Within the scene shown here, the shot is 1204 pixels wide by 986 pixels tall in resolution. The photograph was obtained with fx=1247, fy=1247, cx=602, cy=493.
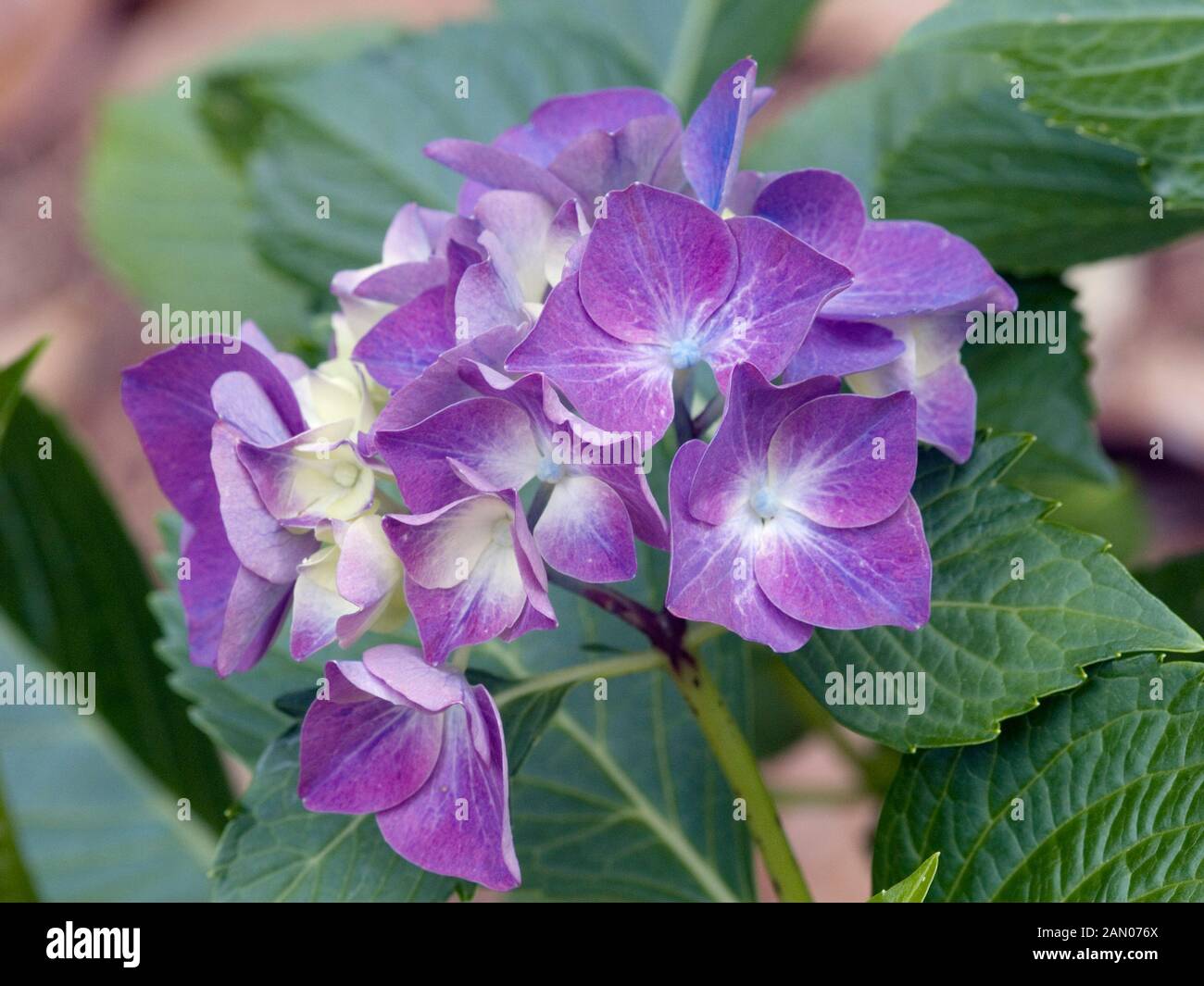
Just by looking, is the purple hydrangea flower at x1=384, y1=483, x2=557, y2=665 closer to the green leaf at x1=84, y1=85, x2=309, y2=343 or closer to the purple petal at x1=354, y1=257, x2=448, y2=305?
the purple petal at x1=354, y1=257, x2=448, y2=305

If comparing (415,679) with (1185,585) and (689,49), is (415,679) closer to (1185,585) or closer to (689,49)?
(1185,585)

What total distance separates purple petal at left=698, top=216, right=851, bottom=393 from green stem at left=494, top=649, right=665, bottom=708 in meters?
0.18

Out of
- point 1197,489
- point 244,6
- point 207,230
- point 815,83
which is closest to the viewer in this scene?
point 207,230

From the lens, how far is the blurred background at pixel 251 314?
1.87 meters

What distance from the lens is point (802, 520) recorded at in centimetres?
58

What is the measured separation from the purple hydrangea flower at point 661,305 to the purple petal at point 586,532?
0.03 meters

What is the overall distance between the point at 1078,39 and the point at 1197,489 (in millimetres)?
1503

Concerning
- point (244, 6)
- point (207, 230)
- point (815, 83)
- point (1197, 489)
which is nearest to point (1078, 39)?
point (207, 230)

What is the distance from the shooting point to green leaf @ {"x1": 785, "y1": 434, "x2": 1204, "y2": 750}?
62 cm

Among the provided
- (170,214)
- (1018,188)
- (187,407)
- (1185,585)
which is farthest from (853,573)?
(170,214)

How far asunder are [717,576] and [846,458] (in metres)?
0.08

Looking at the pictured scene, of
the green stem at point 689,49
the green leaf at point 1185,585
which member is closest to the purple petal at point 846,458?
the green leaf at point 1185,585
